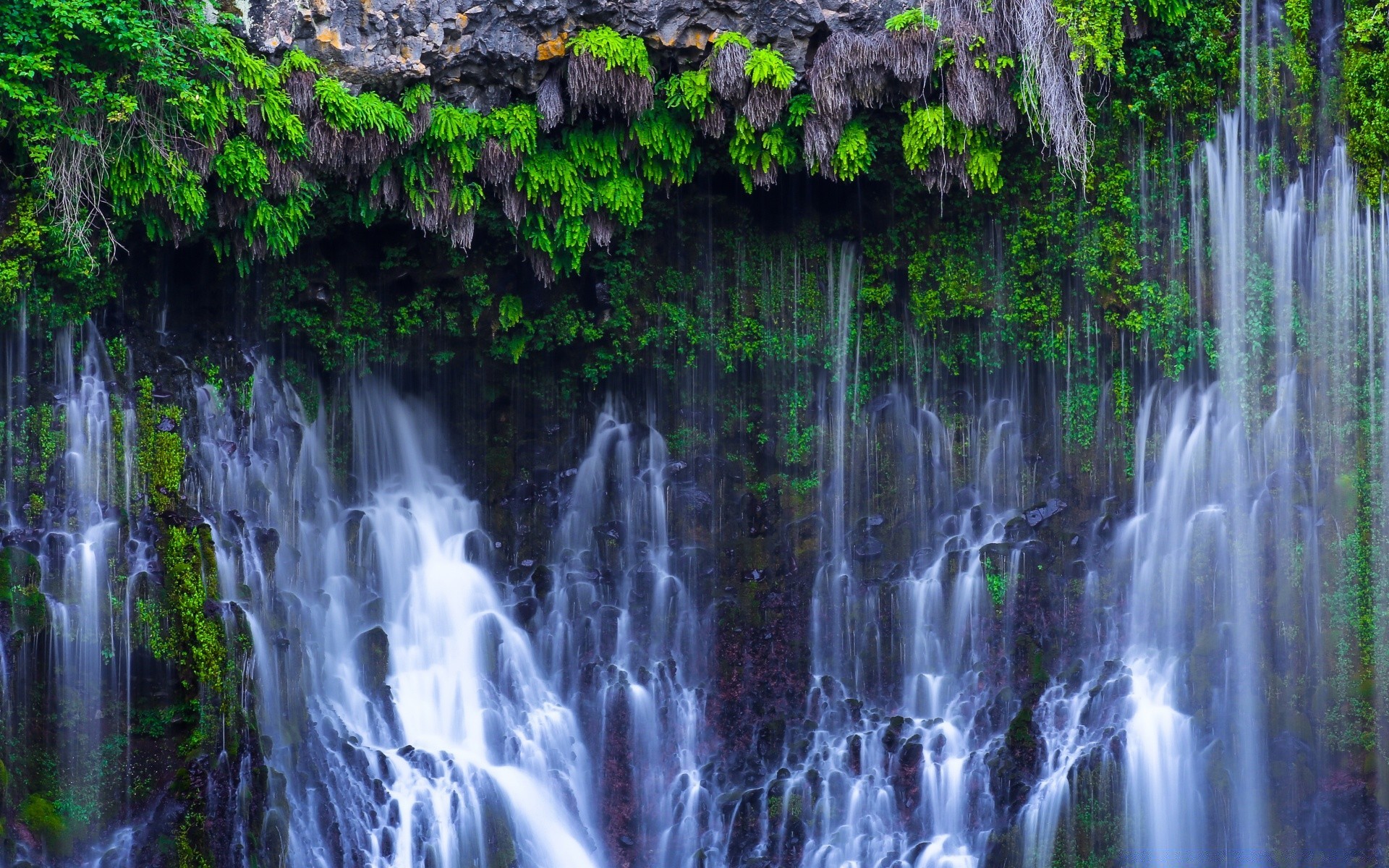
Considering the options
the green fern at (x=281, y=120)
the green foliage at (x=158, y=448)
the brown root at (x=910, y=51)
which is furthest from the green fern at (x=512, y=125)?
the green foliage at (x=158, y=448)

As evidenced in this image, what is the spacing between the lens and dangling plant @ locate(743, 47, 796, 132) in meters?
12.3

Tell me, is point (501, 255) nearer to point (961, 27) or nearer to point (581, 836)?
point (961, 27)

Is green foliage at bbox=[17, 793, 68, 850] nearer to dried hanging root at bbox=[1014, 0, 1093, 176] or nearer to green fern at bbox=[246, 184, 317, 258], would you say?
green fern at bbox=[246, 184, 317, 258]

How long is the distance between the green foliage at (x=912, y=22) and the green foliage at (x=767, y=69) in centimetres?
111

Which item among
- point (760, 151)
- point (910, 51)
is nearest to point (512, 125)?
point (760, 151)

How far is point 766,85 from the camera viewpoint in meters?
12.4

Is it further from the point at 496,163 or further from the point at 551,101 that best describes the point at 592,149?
the point at 496,163

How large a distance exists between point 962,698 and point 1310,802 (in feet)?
12.0

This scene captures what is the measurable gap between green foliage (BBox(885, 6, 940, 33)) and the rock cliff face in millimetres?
264

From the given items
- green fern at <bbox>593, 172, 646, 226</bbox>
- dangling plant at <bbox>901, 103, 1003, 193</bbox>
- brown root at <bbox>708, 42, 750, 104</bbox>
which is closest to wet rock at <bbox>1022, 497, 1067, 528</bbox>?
dangling plant at <bbox>901, 103, 1003, 193</bbox>

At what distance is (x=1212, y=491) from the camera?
46.7ft

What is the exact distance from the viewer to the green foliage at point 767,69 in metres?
12.3

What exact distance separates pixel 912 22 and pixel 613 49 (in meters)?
2.93

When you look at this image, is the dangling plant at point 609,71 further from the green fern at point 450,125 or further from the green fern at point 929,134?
the green fern at point 929,134
